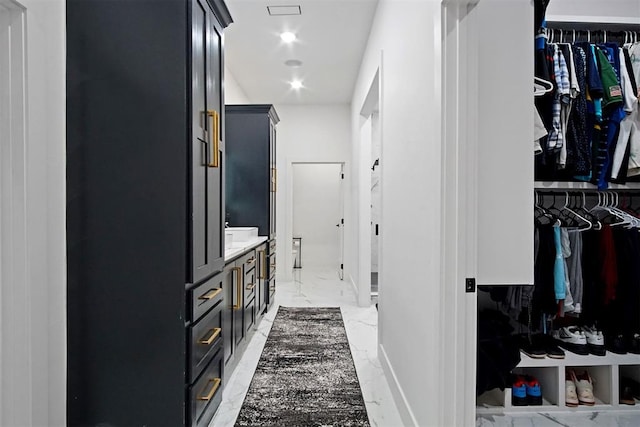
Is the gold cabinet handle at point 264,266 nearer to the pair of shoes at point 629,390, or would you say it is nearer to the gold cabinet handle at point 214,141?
the gold cabinet handle at point 214,141

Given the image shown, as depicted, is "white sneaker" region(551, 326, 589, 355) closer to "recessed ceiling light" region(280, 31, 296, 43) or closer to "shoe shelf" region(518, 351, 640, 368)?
"shoe shelf" region(518, 351, 640, 368)

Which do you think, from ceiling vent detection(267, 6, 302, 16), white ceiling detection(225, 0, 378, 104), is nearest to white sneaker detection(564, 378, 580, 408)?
white ceiling detection(225, 0, 378, 104)

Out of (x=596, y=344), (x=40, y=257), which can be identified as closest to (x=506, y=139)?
(x=596, y=344)

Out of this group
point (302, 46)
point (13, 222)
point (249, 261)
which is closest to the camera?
point (13, 222)

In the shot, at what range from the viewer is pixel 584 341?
2258mm

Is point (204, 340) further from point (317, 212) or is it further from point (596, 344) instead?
point (317, 212)

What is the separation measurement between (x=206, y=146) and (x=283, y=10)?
2017 mm

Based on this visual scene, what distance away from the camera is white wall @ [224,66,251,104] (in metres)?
4.64

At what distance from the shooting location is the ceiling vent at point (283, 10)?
10.8 ft

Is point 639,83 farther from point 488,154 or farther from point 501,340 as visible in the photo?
point 501,340

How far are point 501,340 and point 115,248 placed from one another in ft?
6.35

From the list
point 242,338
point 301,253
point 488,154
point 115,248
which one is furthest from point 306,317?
point 301,253

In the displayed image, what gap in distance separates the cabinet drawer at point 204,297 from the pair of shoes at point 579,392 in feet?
6.62

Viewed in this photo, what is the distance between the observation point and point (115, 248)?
162 cm
